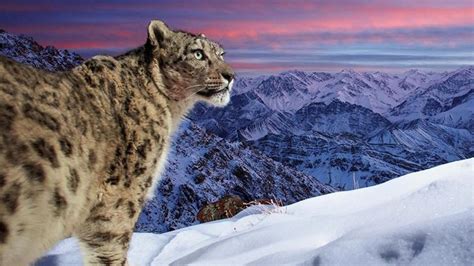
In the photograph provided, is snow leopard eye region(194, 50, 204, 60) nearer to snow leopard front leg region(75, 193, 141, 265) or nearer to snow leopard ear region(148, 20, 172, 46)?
snow leopard ear region(148, 20, 172, 46)

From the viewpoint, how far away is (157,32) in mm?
8188

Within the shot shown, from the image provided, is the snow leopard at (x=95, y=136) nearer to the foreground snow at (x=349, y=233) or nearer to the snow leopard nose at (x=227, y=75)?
the snow leopard nose at (x=227, y=75)

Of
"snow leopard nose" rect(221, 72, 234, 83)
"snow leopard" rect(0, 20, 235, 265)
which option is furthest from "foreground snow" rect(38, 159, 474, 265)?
"snow leopard nose" rect(221, 72, 234, 83)

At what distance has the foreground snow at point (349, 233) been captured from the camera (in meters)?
6.14

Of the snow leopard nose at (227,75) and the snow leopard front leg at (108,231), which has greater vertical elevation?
the snow leopard nose at (227,75)

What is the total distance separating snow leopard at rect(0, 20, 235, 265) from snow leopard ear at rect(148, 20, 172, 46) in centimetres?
1

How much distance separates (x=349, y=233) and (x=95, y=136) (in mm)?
3394

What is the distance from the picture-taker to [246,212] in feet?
40.5

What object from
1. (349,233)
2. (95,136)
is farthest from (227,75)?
(349,233)

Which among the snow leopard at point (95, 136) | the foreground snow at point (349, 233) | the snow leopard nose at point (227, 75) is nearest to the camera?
the snow leopard at point (95, 136)

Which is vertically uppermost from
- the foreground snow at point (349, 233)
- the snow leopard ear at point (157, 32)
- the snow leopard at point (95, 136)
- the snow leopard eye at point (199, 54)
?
the snow leopard ear at point (157, 32)

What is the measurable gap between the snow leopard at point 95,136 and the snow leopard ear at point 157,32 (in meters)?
0.01

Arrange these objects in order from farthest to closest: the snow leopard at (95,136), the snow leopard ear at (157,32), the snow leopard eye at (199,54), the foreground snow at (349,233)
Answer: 1. the snow leopard eye at (199,54)
2. the snow leopard ear at (157,32)
3. the foreground snow at (349,233)
4. the snow leopard at (95,136)

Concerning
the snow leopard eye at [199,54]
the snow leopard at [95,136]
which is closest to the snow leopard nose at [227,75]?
the snow leopard at [95,136]
